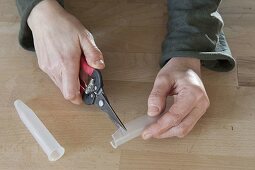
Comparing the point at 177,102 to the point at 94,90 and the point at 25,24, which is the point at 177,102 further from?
the point at 25,24

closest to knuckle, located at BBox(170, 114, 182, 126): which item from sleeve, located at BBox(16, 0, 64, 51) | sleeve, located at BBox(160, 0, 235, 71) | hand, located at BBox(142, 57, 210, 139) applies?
hand, located at BBox(142, 57, 210, 139)

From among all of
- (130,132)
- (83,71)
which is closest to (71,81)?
(83,71)

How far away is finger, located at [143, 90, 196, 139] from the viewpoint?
2.01 feet

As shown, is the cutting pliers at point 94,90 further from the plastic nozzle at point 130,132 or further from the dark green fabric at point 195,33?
the dark green fabric at point 195,33

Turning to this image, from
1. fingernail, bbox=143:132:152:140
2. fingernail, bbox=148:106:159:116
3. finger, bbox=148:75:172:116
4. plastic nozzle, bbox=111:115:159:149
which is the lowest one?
plastic nozzle, bbox=111:115:159:149

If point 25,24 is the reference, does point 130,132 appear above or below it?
below

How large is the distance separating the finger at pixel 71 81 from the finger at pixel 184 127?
160 millimetres

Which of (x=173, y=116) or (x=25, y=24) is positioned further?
(x=25, y=24)

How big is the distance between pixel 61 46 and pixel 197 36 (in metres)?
0.24

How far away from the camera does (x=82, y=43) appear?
657 mm

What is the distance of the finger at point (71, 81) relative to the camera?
635 millimetres

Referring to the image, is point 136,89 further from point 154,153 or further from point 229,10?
point 229,10

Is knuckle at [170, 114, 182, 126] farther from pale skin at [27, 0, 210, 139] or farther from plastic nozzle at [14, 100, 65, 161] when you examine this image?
plastic nozzle at [14, 100, 65, 161]

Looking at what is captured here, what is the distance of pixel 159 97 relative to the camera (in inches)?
24.5
